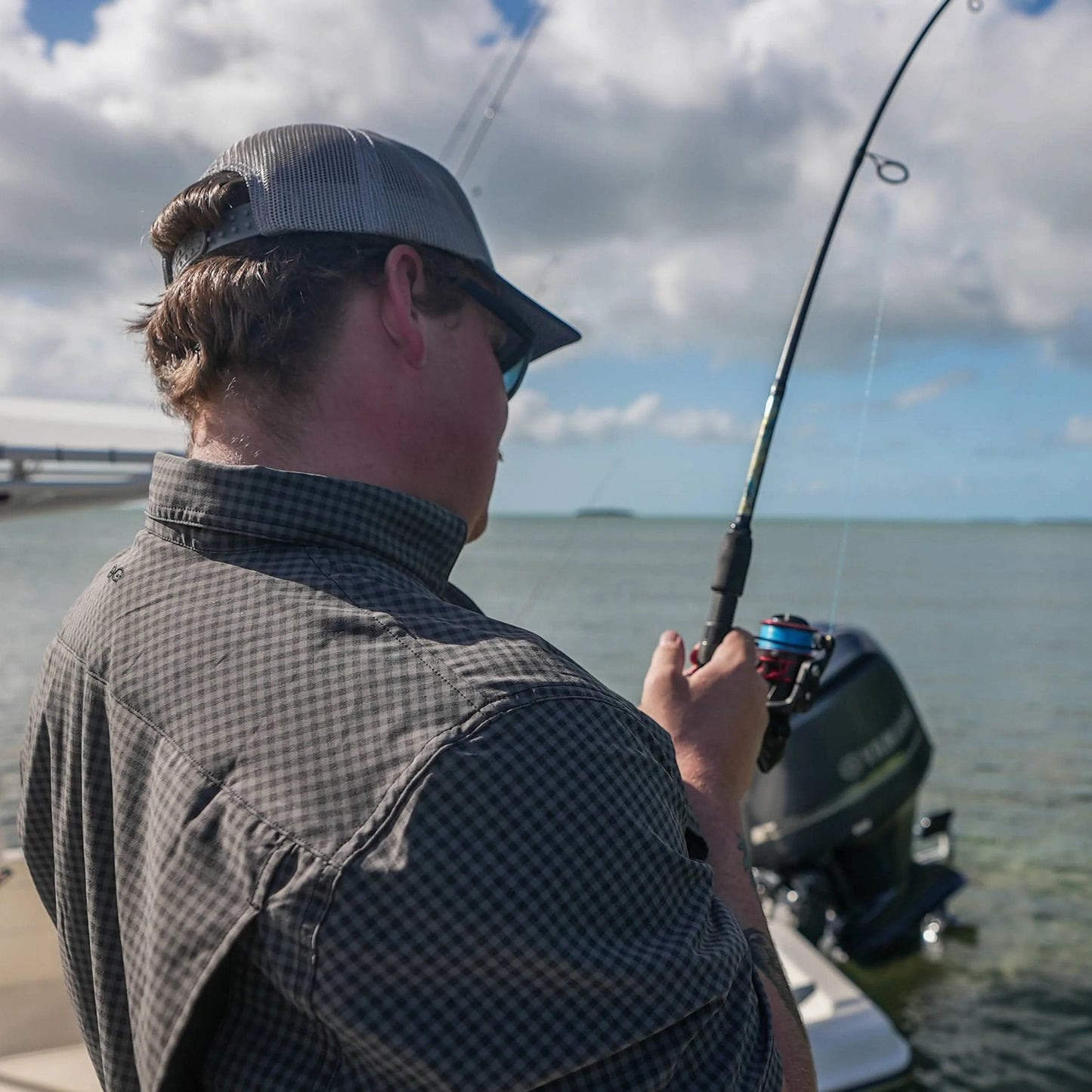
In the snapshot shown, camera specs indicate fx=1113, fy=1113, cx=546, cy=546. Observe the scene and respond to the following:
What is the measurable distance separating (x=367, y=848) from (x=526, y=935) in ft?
0.49

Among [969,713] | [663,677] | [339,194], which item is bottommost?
[969,713]

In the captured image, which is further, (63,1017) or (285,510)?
(63,1017)

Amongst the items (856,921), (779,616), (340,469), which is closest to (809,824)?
(856,921)

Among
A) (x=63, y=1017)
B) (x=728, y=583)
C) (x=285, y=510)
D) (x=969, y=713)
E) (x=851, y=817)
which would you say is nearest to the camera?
(x=285, y=510)

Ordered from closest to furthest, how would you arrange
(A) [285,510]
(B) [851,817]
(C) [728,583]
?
(A) [285,510], (C) [728,583], (B) [851,817]

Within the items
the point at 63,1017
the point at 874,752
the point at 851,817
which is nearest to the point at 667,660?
the point at 63,1017

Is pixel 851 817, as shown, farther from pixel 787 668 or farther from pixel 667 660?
pixel 667 660

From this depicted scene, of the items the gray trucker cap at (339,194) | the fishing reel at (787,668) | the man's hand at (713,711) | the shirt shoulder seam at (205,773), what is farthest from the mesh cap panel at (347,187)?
the fishing reel at (787,668)

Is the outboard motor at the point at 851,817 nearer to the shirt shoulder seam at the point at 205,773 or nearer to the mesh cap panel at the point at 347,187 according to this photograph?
the mesh cap panel at the point at 347,187

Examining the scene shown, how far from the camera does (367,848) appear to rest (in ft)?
2.93

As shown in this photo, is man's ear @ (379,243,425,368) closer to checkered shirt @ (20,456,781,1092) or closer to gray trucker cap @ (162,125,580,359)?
gray trucker cap @ (162,125,580,359)

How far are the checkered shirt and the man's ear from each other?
0.25m

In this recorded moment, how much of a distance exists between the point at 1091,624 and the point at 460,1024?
3586 centimetres

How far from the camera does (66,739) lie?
1202 mm
